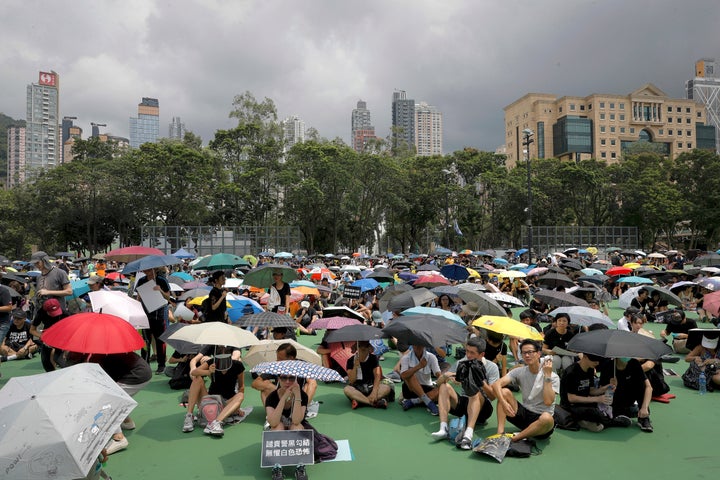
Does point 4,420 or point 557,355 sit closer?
point 4,420

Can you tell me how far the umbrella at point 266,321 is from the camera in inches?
276

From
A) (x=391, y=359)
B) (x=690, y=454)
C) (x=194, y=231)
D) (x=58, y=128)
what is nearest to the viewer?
(x=690, y=454)

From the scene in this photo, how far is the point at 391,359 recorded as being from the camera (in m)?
9.48

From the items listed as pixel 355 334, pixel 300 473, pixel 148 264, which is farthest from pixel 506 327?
pixel 148 264

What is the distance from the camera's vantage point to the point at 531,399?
214 inches

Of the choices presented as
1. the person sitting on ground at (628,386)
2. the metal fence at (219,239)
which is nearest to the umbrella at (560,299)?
the person sitting on ground at (628,386)

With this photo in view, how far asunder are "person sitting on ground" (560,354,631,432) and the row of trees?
31.3 m

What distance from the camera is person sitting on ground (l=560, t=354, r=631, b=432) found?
5.77m

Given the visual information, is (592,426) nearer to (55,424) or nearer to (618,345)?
(618,345)

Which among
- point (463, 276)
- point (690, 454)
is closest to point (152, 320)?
point (690, 454)

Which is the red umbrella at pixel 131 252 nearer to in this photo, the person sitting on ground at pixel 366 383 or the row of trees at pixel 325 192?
the person sitting on ground at pixel 366 383

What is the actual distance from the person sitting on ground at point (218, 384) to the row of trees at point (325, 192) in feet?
105

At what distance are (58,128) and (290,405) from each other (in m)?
203

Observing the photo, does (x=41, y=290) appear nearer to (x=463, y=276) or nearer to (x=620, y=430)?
(x=620, y=430)
